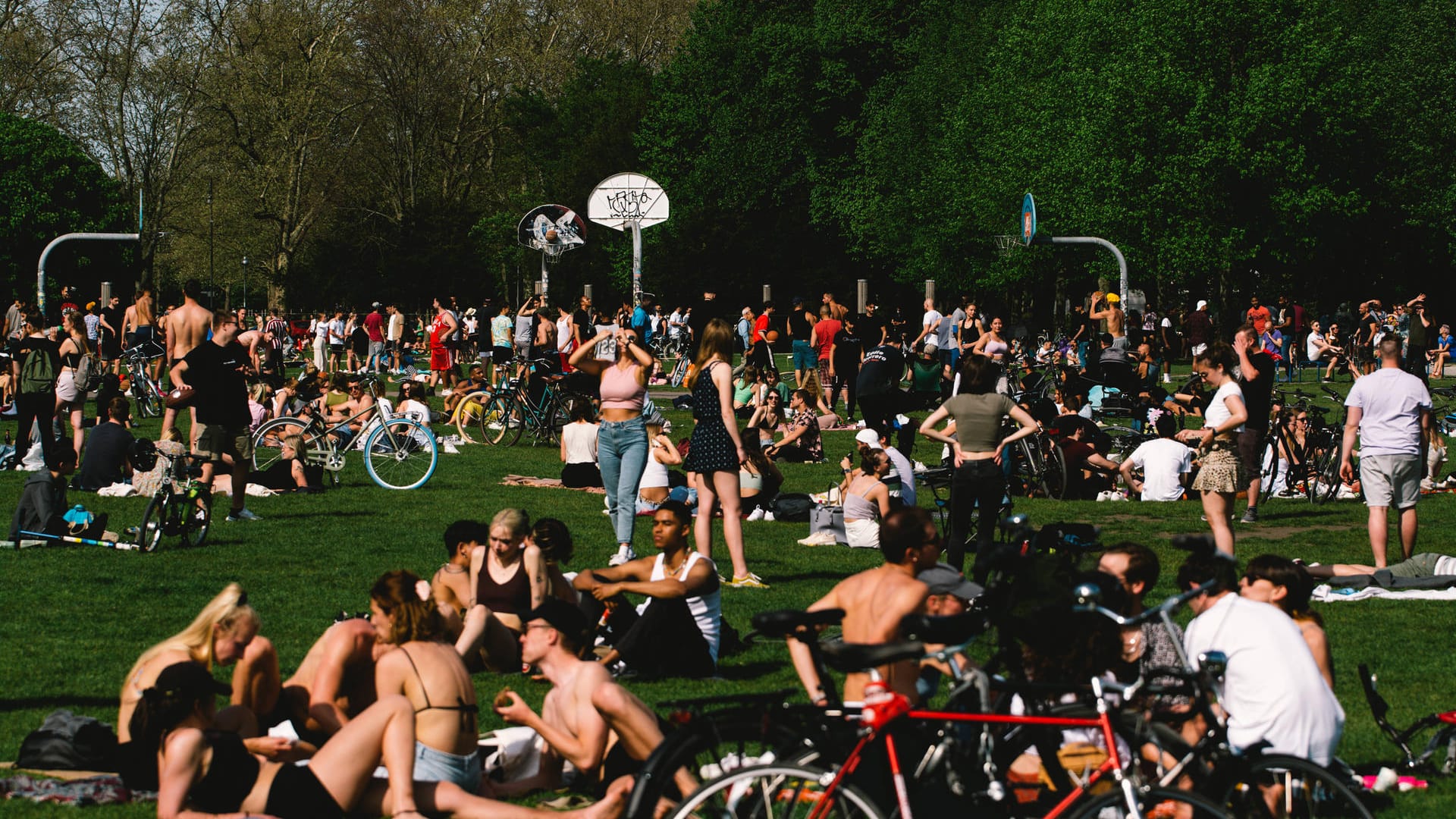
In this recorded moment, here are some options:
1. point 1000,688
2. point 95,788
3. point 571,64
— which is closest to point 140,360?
point 95,788

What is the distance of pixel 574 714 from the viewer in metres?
6.88

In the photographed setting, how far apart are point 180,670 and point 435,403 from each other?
22.8 metres

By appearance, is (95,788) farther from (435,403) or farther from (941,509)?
(435,403)

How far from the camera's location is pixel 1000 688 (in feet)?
16.1

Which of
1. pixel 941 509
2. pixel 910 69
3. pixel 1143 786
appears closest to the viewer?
pixel 1143 786

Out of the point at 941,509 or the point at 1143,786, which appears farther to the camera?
the point at 941,509

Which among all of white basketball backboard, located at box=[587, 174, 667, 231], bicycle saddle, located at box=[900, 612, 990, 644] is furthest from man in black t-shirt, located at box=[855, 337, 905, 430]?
white basketball backboard, located at box=[587, 174, 667, 231]

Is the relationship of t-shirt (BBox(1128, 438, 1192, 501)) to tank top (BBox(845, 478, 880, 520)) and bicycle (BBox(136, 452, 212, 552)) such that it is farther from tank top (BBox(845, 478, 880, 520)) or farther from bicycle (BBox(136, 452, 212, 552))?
bicycle (BBox(136, 452, 212, 552))

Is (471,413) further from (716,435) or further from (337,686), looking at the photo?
(337,686)

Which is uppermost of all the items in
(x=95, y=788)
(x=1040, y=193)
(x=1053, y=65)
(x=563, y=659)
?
(x=1053, y=65)

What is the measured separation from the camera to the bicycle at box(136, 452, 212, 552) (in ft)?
43.4

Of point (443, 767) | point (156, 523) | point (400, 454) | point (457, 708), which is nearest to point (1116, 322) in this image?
point (400, 454)

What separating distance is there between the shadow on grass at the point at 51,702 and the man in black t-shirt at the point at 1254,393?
1011 centimetres

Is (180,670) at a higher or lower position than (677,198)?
lower
